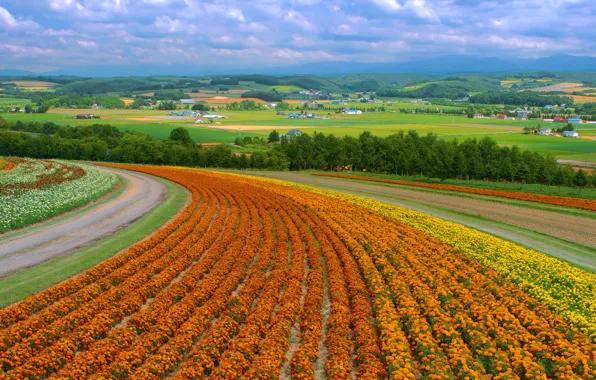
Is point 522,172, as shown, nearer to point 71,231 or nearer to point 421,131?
point 71,231

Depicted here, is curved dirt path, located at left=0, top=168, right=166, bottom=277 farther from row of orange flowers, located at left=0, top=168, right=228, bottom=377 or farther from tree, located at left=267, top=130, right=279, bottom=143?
tree, located at left=267, top=130, right=279, bottom=143

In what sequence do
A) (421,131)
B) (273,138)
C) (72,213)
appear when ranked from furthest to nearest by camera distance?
(421,131) < (273,138) < (72,213)

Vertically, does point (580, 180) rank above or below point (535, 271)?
below

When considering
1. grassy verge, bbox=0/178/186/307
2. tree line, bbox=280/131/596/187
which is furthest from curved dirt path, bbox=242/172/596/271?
grassy verge, bbox=0/178/186/307

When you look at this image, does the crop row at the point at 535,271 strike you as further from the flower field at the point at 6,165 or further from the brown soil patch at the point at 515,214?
the flower field at the point at 6,165

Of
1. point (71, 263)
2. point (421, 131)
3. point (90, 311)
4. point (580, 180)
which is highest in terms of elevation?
point (421, 131)

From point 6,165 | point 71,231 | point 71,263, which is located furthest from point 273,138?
point 71,263

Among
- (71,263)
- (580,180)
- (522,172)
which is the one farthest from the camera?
(522,172)
